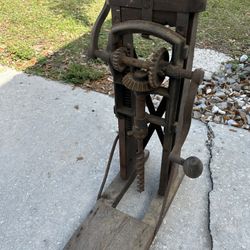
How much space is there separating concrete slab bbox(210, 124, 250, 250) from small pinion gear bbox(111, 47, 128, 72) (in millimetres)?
1111

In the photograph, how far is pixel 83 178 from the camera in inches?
84.2

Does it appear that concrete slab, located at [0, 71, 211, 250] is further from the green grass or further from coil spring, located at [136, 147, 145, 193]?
the green grass

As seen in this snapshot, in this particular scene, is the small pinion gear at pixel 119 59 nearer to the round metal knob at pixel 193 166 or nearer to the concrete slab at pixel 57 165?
the round metal knob at pixel 193 166

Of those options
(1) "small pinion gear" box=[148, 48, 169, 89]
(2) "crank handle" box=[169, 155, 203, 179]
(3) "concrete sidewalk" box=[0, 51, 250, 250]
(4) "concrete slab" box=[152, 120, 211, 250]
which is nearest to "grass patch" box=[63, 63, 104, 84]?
(3) "concrete sidewalk" box=[0, 51, 250, 250]

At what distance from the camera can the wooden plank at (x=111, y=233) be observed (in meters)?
1.64

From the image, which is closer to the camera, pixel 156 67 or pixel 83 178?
pixel 156 67

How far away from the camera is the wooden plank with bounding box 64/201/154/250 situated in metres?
1.64

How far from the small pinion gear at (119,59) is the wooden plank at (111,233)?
87 centimetres

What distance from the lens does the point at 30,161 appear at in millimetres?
2270

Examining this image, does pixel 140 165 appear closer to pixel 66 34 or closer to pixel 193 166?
pixel 193 166

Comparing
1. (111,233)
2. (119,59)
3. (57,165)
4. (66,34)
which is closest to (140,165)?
(111,233)

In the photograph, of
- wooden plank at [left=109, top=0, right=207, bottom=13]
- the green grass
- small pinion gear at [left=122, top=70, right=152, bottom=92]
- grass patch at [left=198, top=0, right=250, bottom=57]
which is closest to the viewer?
wooden plank at [left=109, top=0, right=207, bottom=13]

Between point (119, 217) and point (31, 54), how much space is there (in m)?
2.48

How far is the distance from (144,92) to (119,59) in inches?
7.1
